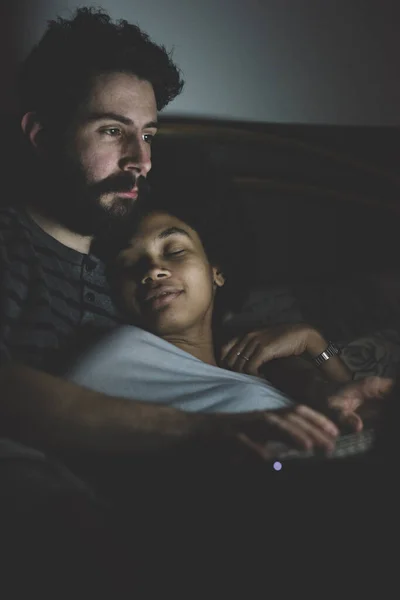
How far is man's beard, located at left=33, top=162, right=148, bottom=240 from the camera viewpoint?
2.82 ft

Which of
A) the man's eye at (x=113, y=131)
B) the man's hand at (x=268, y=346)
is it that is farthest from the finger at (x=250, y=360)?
the man's eye at (x=113, y=131)

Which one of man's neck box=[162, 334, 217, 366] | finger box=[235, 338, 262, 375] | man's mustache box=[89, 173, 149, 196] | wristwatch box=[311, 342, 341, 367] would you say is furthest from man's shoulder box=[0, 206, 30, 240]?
wristwatch box=[311, 342, 341, 367]

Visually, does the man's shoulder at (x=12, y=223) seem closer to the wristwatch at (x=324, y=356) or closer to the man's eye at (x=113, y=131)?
the man's eye at (x=113, y=131)

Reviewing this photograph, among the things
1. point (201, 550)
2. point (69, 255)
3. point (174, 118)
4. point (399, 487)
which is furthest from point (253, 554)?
point (174, 118)

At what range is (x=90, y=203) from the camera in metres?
0.87

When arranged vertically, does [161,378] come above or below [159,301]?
below

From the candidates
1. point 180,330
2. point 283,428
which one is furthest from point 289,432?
point 180,330

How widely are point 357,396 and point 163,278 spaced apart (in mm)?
297

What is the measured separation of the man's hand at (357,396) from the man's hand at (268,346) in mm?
103

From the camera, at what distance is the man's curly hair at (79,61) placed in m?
0.87

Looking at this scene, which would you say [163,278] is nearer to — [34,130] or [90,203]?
[90,203]

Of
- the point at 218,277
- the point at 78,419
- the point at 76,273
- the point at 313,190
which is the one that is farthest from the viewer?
the point at 313,190

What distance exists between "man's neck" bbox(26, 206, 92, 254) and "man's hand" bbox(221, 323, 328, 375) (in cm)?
24

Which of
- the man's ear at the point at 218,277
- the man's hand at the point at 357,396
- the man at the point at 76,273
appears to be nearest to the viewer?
the man at the point at 76,273
